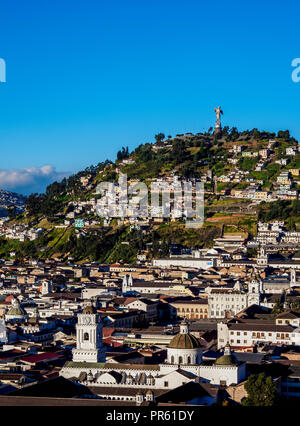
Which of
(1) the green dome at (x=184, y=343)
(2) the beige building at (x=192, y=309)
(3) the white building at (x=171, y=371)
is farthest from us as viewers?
(2) the beige building at (x=192, y=309)

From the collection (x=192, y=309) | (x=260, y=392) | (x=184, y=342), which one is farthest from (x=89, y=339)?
(x=192, y=309)

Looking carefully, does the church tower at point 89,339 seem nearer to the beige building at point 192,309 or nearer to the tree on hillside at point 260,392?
the tree on hillside at point 260,392

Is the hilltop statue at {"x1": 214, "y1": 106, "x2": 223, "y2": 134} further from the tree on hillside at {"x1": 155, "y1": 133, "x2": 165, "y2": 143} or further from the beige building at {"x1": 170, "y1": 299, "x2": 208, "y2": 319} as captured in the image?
the beige building at {"x1": 170, "y1": 299, "x2": 208, "y2": 319}

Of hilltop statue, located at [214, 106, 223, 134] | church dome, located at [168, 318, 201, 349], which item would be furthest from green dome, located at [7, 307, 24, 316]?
hilltop statue, located at [214, 106, 223, 134]

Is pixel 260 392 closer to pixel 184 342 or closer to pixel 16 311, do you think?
pixel 184 342

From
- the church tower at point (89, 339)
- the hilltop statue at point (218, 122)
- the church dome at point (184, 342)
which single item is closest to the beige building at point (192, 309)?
the church tower at point (89, 339)
